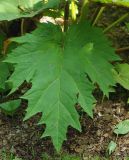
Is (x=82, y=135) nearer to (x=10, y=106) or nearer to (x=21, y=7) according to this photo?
(x=10, y=106)

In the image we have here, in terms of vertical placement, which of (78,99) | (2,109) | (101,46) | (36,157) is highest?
(101,46)

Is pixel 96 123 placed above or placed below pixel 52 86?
below

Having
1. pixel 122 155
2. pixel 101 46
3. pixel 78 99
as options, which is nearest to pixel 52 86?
pixel 78 99

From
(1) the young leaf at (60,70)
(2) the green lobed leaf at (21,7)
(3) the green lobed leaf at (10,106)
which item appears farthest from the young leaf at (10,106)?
(2) the green lobed leaf at (21,7)

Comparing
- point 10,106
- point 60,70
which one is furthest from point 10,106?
point 60,70

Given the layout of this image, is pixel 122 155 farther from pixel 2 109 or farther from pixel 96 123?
pixel 2 109

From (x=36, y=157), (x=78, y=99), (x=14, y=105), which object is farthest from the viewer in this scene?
(x=14, y=105)

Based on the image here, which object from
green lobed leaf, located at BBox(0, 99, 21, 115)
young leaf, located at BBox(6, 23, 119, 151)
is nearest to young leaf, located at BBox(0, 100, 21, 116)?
green lobed leaf, located at BBox(0, 99, 21, 115)
